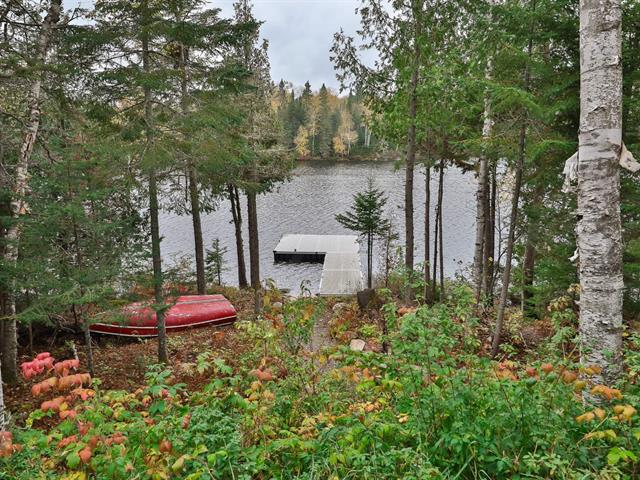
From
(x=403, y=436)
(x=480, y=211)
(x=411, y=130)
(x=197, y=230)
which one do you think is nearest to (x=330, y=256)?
(x=197, y=230)

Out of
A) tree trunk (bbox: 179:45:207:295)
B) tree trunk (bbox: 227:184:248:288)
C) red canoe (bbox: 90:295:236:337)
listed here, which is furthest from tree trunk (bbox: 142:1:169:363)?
tree trunk (bbox: 227:184:248:288)

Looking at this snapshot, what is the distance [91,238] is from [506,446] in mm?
9713

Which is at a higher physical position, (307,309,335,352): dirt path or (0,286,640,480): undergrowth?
(0,286,640,480): undergrowth

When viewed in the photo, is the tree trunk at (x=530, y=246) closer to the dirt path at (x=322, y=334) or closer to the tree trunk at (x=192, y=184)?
the dirt path at (x=322, y=334)

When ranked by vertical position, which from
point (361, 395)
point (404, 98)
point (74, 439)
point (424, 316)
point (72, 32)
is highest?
point (72, 32)

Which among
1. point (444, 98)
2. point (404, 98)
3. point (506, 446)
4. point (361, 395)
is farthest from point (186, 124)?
point (506, 446)

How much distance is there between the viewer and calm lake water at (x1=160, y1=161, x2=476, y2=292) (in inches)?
987

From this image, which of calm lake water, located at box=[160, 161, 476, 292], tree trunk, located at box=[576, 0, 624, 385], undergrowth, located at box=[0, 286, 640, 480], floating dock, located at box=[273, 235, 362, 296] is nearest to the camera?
undergrowth, located at box=[0, 286, 640, 480]

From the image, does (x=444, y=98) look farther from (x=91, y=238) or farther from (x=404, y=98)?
(x=91, y=238)

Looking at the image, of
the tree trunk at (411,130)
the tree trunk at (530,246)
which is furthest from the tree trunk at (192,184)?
the tree trunk at (530,246)

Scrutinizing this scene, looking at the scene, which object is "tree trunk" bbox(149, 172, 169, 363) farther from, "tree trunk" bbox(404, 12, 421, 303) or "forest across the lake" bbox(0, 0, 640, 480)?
"tree trunk" bbox(404, 12, 421, 303)

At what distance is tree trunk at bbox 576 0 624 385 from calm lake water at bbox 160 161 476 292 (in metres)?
16.2

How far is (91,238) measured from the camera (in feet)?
31.2

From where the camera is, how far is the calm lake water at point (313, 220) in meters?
25.1
